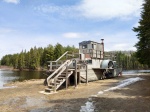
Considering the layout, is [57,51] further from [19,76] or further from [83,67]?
→ [83,67]

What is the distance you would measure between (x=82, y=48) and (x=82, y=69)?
7604 mm

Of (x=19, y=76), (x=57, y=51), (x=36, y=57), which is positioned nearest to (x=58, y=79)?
(x=19, y=76)

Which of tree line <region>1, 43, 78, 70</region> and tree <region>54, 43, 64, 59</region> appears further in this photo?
tree line <region>1, 43, 78, 70</region>

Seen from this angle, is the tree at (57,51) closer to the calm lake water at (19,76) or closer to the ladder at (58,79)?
the calm lake water at (19,76)

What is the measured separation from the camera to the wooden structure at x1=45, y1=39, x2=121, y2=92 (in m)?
20.7

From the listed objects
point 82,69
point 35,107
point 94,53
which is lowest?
point 35,107

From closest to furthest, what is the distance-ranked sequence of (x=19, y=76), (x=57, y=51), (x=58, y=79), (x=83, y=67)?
(x=58, y=79) < (x=83, y=67) < (x=19, y=76) < (x=57, y=51)

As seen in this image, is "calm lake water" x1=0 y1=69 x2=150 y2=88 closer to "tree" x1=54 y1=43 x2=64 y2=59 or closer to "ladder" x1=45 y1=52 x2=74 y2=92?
"ladder" x1=45 y1=52 x2=74 y2=92

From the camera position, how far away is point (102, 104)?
12547mm

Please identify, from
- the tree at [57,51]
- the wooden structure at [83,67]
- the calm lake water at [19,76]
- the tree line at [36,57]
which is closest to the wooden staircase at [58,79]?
the wooden structure at [83,67]

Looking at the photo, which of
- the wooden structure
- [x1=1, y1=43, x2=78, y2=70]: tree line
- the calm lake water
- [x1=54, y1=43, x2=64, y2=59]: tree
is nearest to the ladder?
the wooden structure

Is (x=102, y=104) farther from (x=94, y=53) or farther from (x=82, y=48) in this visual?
(x=82, y=48)

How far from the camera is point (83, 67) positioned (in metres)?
24.7

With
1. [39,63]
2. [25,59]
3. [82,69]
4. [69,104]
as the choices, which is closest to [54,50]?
[39,63]
